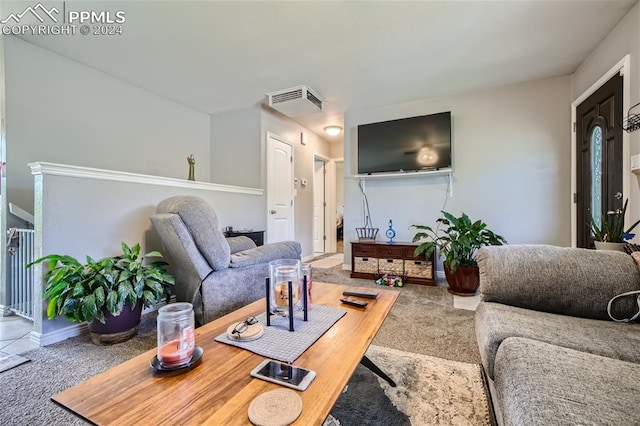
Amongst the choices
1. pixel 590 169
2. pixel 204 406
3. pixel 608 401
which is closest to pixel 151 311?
pixel 204 406

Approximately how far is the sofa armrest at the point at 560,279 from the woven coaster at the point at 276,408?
1153 millimetres

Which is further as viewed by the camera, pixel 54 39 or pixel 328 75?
pixel 328 75

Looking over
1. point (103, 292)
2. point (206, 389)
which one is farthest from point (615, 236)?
point (103, 292)

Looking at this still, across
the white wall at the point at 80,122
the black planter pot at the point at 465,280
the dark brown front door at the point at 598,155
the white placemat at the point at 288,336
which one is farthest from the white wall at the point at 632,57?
the white wall at the point at 80,122

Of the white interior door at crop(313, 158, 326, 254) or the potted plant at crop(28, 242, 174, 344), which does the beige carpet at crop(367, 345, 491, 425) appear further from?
the white interior door at crop(313, 158, 326, 254)

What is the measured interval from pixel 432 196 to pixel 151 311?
348cm

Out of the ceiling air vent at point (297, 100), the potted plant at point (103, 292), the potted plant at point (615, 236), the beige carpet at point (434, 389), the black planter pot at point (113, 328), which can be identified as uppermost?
the ceiling air vent at point (297, 100)

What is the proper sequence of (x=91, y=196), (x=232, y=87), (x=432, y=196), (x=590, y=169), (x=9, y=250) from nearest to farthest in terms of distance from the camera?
1. (x=91, y=196)
2. (x=9, y=250)
3. (x=590, y=169)
4. (x=232, y=87)
5. (x=432, y=196)

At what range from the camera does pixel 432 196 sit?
381 cm

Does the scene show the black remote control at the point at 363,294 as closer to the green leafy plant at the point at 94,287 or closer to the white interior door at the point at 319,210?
the green leafy plant at the point at 94,287

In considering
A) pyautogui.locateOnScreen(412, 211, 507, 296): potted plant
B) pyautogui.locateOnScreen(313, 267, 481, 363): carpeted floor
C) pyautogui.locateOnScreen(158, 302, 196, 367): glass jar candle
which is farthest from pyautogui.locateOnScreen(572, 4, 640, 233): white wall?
pyautogui.locateOnScreen(158, 302, 196, 367): glass jar candle

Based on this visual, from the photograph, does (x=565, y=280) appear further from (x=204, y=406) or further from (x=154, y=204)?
Answer: (x=154, y=204)

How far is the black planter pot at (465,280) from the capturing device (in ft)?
9.65

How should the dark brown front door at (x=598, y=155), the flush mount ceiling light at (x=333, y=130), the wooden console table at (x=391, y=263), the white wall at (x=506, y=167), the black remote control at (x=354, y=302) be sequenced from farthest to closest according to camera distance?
1. the flush mount ceiling light at (x=333, y=130)
2. the wooden console table at (x=391, y=263)
3. the white wall at (x=506, y=167)
4. the dark brown front door at (x=598, y=155)
5. the black remote control at (x=354, y=302)
